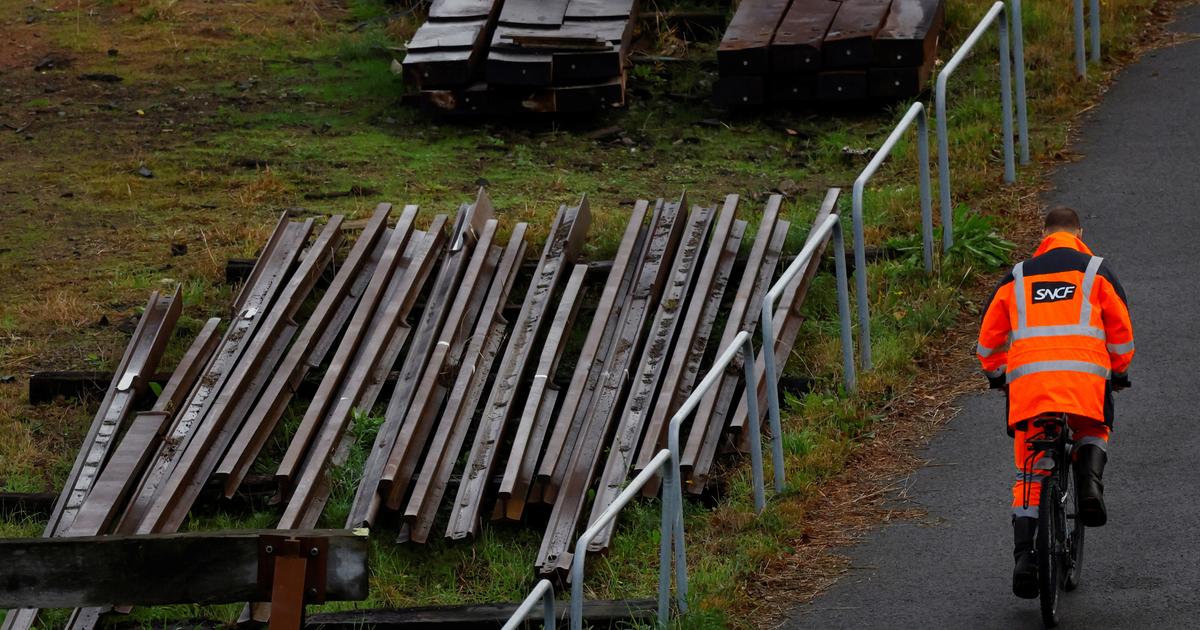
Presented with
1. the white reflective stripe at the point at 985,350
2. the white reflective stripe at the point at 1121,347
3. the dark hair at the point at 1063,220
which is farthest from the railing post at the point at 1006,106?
→ the white reflective stripe at the point at 1121,347

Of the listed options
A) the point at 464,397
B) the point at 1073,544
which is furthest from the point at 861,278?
the point at 1073,544

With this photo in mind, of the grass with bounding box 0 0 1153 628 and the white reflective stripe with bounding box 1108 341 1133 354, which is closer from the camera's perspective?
the white reflective stripe with bounding box 1108 341 1133 354

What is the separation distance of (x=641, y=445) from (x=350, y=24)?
8.16 metres

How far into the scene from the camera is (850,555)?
7453 millimetres

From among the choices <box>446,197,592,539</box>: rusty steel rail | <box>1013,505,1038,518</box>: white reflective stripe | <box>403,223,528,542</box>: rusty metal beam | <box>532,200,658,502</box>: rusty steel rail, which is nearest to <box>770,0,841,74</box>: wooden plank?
<box>532,200,658,502</box>: rusty steel rail

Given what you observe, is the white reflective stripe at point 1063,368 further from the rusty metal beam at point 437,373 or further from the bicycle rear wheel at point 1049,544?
the rusty metal beam at point 437,373

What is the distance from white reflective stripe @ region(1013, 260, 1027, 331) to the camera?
20.8 feet

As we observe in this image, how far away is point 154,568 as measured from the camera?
526cm

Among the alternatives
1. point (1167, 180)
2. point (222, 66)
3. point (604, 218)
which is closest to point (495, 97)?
point (604, 218)

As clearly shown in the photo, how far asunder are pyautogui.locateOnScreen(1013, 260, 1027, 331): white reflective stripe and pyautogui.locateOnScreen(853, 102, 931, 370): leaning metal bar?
2.18 metres

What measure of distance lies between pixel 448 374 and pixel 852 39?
4689 millimetres

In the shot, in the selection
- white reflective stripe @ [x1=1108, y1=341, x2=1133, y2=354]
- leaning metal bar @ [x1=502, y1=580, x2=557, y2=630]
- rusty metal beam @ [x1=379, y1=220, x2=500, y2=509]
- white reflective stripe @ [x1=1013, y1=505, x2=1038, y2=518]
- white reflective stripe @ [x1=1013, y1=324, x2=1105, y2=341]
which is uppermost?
white reflective stripe @ [x1=1013, y1=324, x2=1105, y2=341]

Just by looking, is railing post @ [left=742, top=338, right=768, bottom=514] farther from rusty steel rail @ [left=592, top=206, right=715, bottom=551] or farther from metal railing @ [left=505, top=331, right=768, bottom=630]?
rusty steel rail @ [left=592, top=206, right=715, bottom=551]

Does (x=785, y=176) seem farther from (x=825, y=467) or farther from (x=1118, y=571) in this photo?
(x=1118, y=571)
